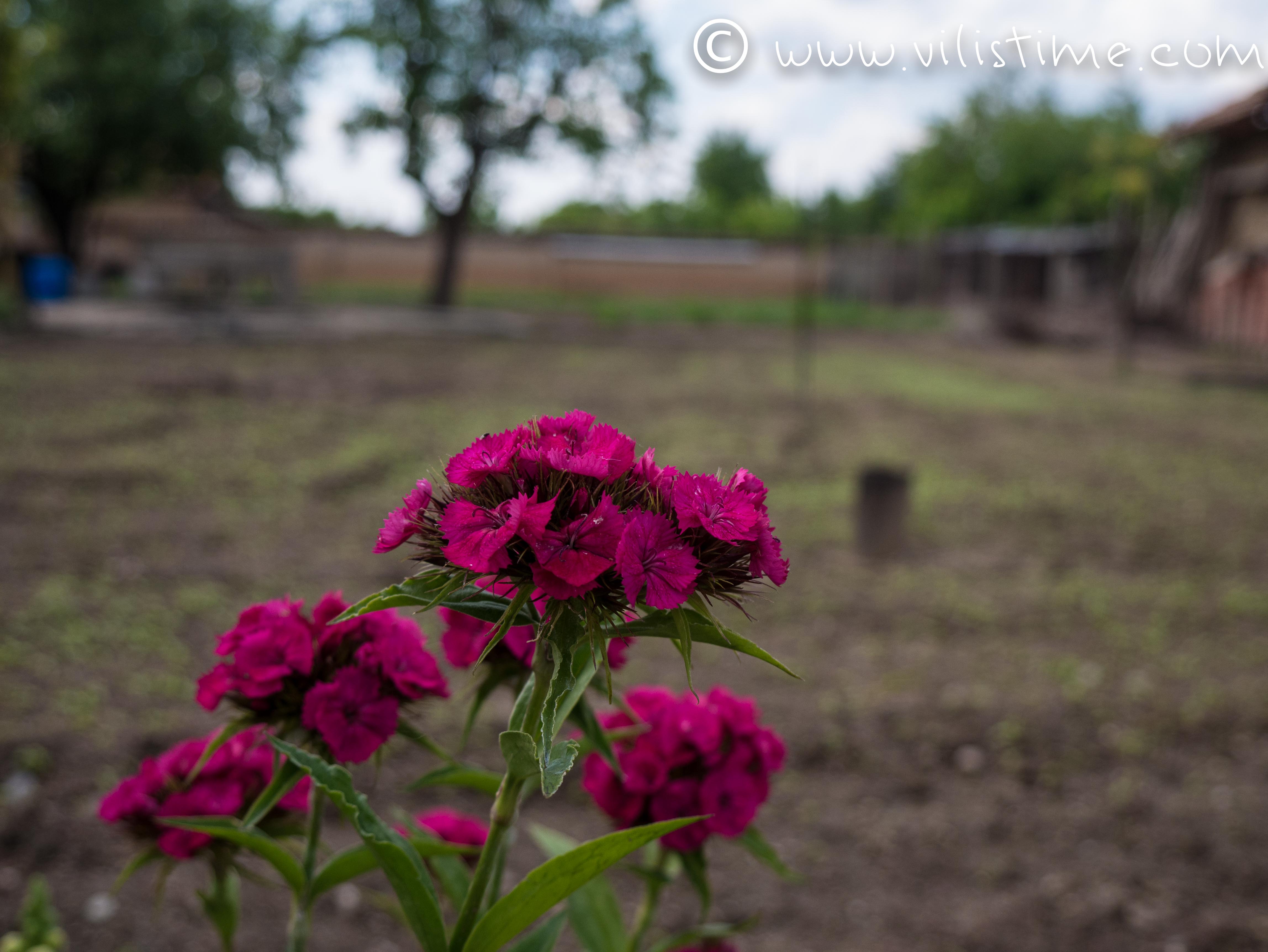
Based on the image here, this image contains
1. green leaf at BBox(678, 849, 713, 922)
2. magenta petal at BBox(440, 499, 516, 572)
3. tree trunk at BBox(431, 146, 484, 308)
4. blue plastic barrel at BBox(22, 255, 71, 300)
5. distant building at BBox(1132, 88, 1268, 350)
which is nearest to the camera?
magenta petal at BBox(440, 499, 516, 572)

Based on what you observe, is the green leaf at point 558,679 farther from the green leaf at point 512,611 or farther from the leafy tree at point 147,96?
the leafy tree at point 147,96

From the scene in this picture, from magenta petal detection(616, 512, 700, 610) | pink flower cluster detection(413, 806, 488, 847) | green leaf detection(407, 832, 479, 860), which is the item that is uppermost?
magenta petal detection(616, 512, 700, 610)

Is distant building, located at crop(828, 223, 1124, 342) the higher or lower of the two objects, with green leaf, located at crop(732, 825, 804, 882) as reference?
higher

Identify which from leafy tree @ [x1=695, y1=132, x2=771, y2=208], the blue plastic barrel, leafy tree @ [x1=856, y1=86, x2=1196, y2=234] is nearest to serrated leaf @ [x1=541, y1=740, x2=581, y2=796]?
the blue plastic barrel

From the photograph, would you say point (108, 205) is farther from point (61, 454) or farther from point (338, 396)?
point (61, 454)

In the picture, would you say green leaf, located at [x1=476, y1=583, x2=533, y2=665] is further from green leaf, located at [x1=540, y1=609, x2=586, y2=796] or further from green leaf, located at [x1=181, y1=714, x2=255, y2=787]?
green leaf, located at [x1=181, y1=714, x2=255, y2=787]

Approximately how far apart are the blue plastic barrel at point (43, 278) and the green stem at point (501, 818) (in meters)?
19.0

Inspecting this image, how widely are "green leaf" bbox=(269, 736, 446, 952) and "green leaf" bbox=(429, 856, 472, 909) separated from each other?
25cm

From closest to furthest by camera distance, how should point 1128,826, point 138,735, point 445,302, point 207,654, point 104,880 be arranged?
point 104,880, point 1128,826, point 138,735, point 207,654, point 445,302

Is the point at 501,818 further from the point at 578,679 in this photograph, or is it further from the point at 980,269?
the point at 980,269

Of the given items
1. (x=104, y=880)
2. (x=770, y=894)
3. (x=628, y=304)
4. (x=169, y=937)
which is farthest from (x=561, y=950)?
(x=628, y=304)

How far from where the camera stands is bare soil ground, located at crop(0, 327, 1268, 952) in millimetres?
2340

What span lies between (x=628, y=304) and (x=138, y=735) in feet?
69.2

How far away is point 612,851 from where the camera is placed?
0.92 meters
